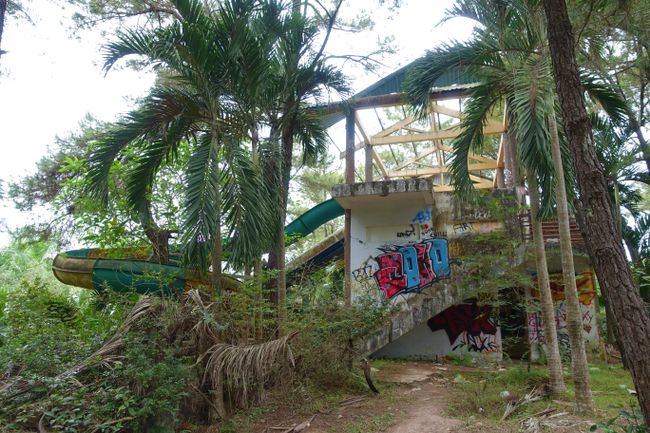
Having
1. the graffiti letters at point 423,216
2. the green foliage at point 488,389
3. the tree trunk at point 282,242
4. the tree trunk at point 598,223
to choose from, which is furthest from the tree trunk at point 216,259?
the graffiti letters at point 423,216

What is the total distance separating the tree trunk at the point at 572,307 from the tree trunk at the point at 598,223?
7.05 ft

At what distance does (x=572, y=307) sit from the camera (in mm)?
6457

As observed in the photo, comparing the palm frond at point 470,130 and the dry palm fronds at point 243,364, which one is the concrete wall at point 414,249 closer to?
the palm frond at point 470,130

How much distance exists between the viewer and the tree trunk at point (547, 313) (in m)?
7.06

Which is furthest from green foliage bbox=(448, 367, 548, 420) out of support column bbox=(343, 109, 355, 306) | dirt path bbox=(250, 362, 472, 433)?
support column bbox=(343, 109, 355, 306)

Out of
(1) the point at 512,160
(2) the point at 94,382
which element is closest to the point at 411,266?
(1) the point at 512,160

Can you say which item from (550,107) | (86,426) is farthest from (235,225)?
(550,107)

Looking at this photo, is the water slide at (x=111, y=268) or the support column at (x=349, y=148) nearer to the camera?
the water slide at (x=111, y=268)

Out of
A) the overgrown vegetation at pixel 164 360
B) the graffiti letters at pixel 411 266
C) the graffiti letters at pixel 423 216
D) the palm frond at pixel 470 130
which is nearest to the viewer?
the overgrown vegetation at pixel 164 360

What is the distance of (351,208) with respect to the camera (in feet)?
41.5

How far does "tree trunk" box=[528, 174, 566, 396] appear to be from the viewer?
7.06 m

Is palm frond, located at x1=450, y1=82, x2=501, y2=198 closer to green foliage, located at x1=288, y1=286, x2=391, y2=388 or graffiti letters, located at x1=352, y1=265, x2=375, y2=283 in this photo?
green foliage, located at x1=288, y1=286, x2=391, y2=388

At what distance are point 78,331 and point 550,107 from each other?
807 cm

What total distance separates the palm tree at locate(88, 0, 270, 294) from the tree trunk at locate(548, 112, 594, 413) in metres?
4.31
